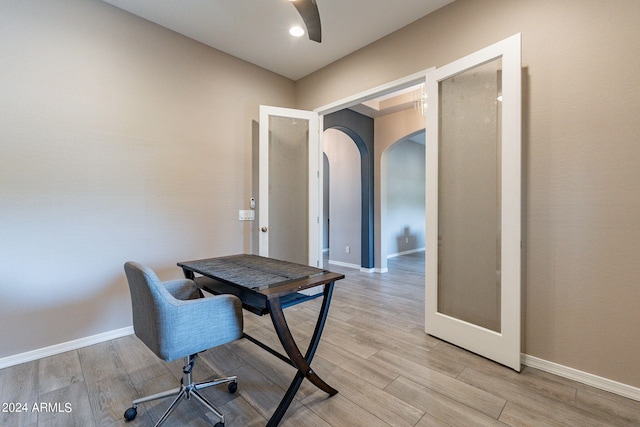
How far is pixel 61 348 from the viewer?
2.32 meters

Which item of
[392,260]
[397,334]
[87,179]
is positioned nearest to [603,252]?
[397,334]

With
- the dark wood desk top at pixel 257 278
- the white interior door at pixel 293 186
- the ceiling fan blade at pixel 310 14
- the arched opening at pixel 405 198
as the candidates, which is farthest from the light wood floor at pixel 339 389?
the arched opening at pixel 405 198

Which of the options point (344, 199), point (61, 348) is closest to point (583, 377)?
point (61, 348)

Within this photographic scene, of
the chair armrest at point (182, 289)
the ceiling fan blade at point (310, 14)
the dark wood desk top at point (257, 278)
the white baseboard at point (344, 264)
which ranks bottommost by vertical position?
the white baseboard at point (344, 264)

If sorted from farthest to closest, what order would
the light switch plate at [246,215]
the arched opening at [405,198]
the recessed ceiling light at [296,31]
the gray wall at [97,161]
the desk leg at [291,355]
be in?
1. the arched opening at [405,198]
2. the light switch plate at [246,215]
3. the recessed ceiling light at [296,31]
4. the gray wall at [97,161]
5. the desk leg at [291,355]

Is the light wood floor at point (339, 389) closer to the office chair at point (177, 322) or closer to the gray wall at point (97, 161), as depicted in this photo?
the office chair at point (177, 322)

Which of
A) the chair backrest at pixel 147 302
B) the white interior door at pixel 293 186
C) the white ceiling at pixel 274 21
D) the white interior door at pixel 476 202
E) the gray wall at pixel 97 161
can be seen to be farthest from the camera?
the white interior door at pixel 293 186

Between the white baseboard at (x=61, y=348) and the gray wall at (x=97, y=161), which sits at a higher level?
the gray wall at (x=97, y=161)

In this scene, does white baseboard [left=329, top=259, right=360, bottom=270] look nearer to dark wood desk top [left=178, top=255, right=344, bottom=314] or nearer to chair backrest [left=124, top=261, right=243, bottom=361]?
dark wood desk top [left=178, top=255, right=344, bottom=314]

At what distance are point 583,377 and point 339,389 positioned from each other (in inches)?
65.0

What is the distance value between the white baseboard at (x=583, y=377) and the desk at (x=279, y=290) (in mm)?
1520

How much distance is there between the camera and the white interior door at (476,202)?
2035 mm

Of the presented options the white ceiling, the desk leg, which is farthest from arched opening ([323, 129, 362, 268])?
the desk leg

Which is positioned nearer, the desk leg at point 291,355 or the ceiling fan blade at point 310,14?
the desk leg at point 291,355
